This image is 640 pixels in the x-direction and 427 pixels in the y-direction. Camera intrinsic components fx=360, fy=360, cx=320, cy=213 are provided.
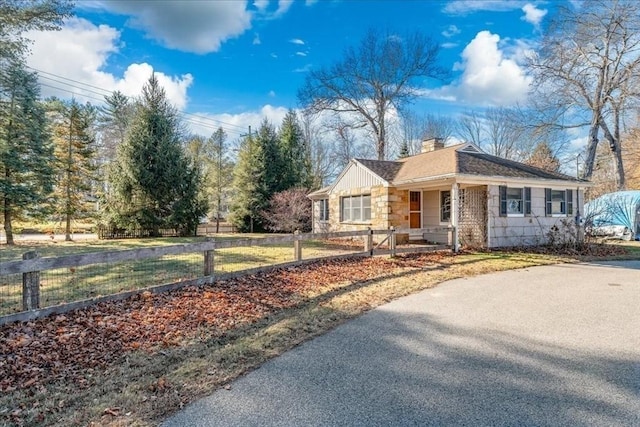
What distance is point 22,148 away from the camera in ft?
53.9

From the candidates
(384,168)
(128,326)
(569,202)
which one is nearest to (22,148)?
(384,168)

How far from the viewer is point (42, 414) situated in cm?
272

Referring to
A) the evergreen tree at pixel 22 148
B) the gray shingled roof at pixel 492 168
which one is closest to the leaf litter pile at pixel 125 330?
the gray shingled roof at pixel 492 168

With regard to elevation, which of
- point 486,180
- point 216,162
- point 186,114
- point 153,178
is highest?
point 186,114

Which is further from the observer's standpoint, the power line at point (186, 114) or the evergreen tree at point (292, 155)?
the evergreen tree at point (292, 155)

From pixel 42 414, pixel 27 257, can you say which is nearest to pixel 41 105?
pixel 27 257

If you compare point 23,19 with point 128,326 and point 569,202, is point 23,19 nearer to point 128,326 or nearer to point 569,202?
point 128,326

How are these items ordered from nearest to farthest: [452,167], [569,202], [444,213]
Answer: [452,167]
[444,213]
[569,202]

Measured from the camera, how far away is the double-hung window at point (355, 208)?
16.7 metres

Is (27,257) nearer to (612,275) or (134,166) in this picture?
(612,275)

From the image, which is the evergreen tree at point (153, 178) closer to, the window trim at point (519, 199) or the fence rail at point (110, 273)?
the fence rail at point (110, 273)

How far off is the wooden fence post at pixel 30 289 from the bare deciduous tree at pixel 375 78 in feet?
79.6

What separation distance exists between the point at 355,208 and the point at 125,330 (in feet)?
45.3

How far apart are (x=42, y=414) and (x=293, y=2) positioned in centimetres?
1542
